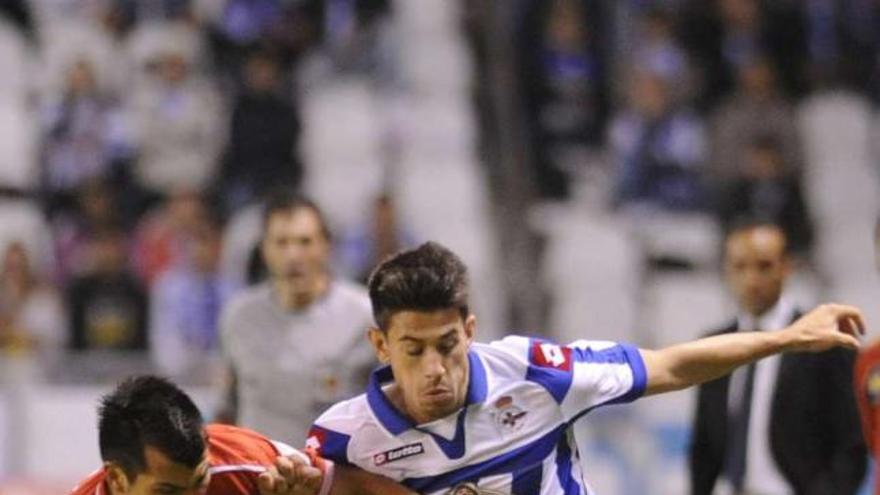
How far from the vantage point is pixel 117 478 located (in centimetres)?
436

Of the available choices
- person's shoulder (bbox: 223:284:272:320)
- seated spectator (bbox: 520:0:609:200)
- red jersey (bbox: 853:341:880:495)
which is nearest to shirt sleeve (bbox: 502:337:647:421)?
red jersey (bbox: 853:341:880:495)

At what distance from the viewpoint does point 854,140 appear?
10602 mm

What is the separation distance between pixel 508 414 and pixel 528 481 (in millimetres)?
149

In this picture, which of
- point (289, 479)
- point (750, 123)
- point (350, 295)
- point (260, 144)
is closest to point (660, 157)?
point (750, 123)

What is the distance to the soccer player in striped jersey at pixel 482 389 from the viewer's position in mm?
4398

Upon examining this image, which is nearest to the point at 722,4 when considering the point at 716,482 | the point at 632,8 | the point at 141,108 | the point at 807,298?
the point at 632,8

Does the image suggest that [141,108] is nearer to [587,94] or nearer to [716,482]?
[587,94]

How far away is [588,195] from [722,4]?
4.04 feet

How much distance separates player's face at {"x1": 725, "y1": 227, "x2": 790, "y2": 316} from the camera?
5.92 metres

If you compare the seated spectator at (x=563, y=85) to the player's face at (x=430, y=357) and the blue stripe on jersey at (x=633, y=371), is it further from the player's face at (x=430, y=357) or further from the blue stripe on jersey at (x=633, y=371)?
the player's face at (x=430, y=357)

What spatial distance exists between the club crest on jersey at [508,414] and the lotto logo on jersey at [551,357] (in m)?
0.10

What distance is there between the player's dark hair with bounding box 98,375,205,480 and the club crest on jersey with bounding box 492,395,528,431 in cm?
64

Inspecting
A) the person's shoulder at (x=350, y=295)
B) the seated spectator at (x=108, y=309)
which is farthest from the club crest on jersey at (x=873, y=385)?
the seated spectator at (x=108, y=309)

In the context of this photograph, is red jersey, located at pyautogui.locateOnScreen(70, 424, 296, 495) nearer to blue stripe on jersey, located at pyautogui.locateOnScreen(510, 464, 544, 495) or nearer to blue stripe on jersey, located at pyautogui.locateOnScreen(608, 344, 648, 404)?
blue stripe on jersey, located at pyautogui.locateOnScreen(510, 464, 544, 495)
